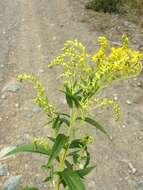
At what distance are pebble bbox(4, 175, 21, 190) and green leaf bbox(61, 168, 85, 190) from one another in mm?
2294

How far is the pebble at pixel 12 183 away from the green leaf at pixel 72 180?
2.29 meters

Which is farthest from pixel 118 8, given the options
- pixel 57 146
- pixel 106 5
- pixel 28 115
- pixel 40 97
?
pixel 57 146

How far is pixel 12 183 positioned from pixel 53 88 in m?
3.15

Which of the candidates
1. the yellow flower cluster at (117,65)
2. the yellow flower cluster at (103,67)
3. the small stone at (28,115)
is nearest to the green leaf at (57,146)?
the yellow flower cluster at (103,67)

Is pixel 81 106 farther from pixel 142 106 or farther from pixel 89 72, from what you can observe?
pixel 142 106

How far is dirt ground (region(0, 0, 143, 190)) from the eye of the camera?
277 inches

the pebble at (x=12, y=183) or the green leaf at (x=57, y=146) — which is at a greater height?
the green leaf at (x=57, y=146)

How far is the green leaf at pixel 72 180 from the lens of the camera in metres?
4.25

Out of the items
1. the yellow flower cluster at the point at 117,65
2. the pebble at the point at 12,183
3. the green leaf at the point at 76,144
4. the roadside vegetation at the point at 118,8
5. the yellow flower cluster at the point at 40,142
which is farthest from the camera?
the roadside vegetation at the point at 118,8

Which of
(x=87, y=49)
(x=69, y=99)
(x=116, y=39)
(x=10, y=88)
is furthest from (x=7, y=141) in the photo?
(x=116, y=39)

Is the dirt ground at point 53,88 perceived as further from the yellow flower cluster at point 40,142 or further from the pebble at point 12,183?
the yellow flower cluster at point 40,142

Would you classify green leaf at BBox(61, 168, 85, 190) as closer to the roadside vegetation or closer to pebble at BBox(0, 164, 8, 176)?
pebble at BBox(0, 164, 8, 176)

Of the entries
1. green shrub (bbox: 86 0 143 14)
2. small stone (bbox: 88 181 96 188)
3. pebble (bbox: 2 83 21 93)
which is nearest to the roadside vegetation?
green shrub (bbox: 86 0 143 14)

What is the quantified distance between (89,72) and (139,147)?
377cm
